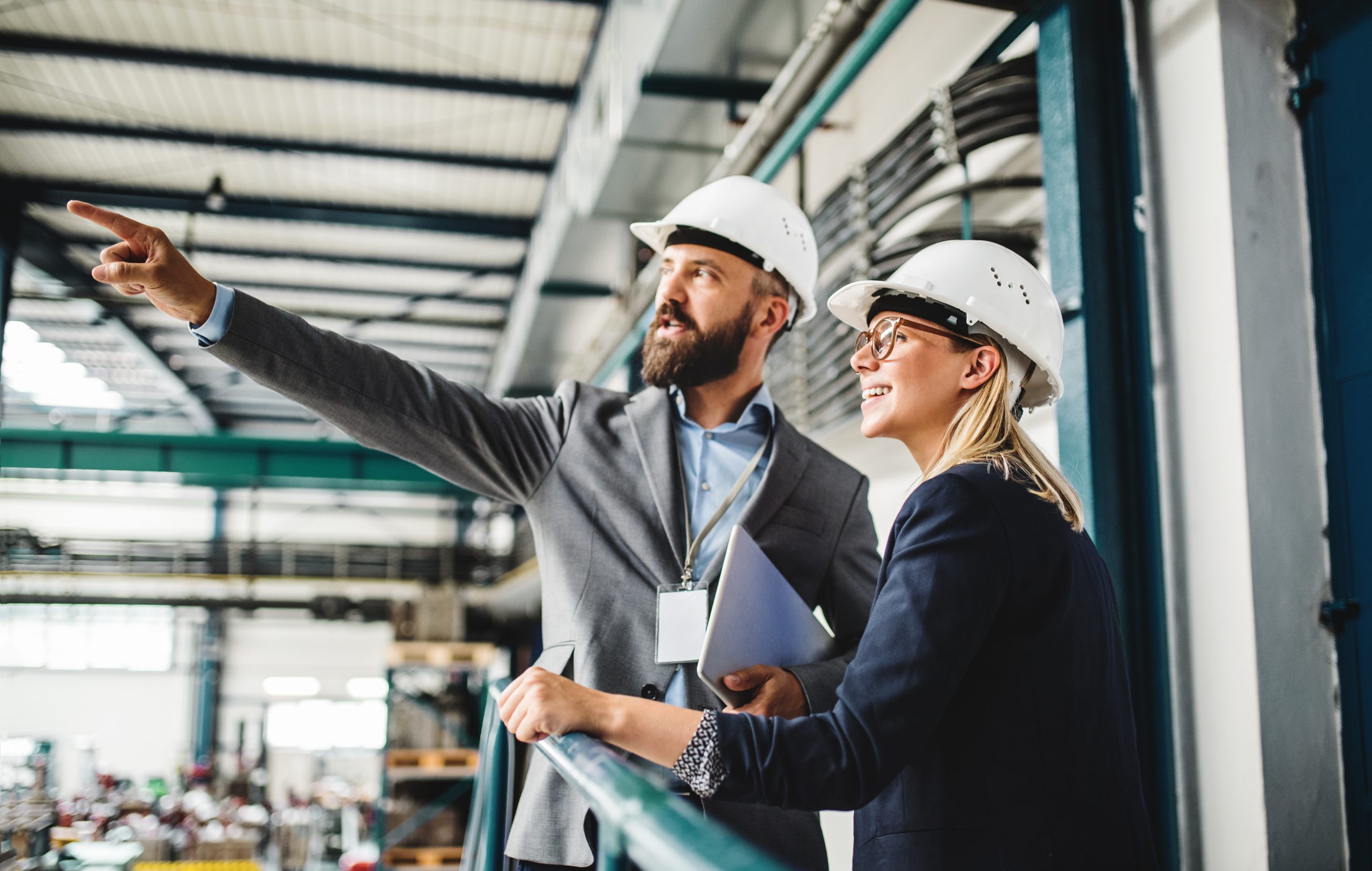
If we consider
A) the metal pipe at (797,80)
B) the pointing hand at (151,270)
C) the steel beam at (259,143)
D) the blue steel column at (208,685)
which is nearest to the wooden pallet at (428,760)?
the steel beam at (259,143)

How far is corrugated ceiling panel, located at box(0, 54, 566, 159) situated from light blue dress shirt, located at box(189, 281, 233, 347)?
24.7 ft

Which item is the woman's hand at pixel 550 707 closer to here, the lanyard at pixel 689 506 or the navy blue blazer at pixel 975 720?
the navy blue blazer at pixel 975 720

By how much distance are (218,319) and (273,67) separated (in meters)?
7.76

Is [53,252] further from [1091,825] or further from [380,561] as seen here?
[1091,825]

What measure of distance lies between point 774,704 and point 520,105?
8.11 meters

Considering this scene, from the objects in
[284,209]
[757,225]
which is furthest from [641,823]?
[284,209]

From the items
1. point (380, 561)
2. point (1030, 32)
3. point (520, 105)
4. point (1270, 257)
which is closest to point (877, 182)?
point (1030, 32)

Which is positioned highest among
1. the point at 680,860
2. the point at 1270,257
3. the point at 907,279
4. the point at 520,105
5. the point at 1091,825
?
the point at 520,105

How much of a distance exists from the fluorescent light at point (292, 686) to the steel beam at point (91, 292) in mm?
8507

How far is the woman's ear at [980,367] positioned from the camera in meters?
1.77

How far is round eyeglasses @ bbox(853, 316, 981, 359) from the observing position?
5.91 feet

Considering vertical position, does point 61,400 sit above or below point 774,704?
above

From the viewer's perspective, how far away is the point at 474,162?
10109 millimetres

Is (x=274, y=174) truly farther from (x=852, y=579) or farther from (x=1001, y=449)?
(x=1001, y=449)
